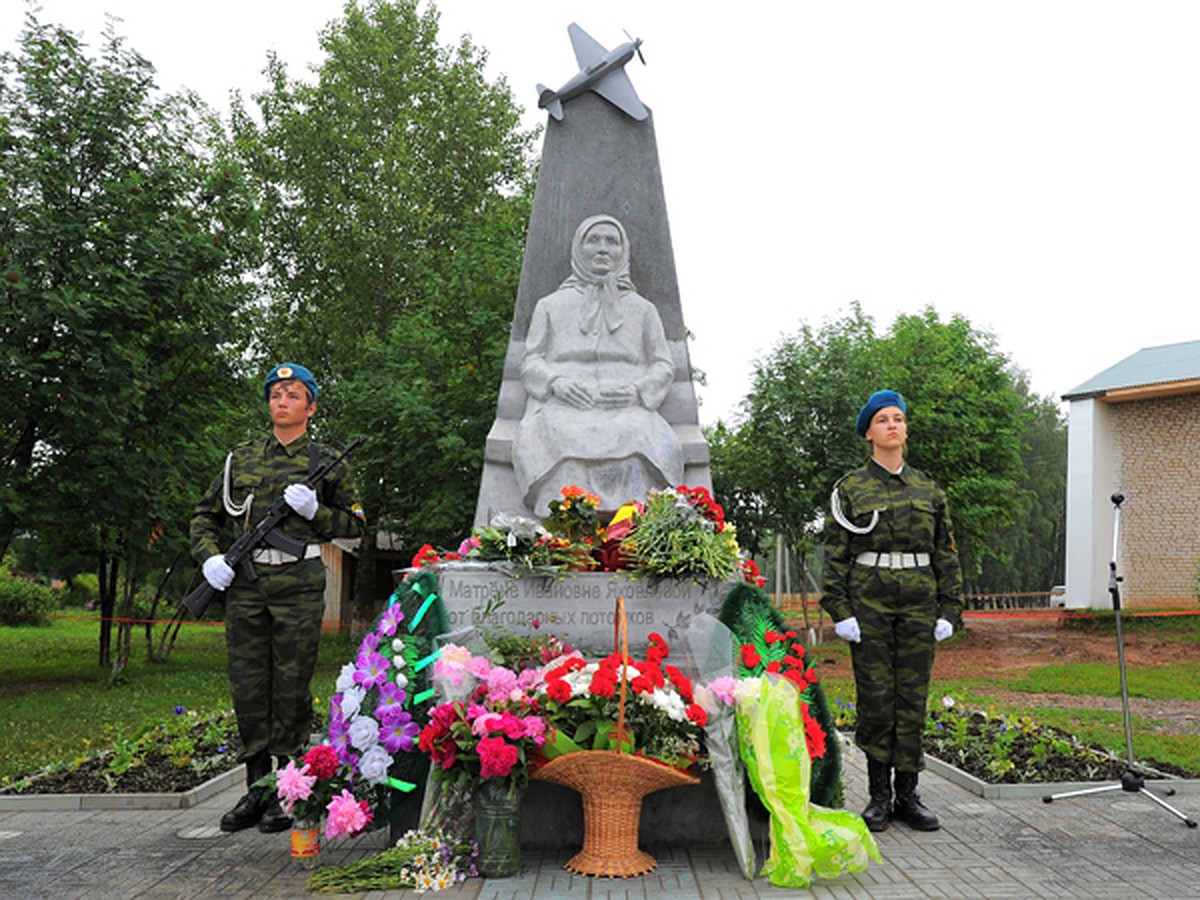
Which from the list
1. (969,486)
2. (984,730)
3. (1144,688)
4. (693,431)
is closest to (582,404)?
(693,431)

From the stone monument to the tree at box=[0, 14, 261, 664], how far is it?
6019mm

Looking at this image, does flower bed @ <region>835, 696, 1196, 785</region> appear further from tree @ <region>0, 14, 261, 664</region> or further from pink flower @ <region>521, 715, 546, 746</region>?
tree @ <region>0, 14, 261, 664</region>

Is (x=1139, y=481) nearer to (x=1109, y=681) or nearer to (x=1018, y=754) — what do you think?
(x=1109, y=681)

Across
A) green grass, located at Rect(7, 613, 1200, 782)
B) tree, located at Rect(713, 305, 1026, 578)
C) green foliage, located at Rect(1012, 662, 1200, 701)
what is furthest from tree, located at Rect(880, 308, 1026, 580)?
green foliage, located at Rect(1012, 662, 1200, 701)

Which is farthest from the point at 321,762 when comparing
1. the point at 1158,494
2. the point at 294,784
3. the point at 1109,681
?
the point at 1158,494

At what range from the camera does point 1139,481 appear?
2369cm

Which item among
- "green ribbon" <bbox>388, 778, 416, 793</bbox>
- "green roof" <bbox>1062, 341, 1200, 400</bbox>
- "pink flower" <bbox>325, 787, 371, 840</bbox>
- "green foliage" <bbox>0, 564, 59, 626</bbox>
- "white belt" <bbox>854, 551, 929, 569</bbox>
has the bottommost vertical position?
"green foliage" <bbox>0, 564, 59, 626</bbox>

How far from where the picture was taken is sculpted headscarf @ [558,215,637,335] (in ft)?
21.5

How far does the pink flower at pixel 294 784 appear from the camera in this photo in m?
4.20

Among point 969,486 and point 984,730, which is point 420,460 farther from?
point 969,486

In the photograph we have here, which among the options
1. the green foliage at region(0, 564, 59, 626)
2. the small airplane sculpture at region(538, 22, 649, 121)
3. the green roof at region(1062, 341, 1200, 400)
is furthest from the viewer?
the green foliage at region(0, 564, 59, 626)

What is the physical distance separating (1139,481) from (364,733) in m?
23.6

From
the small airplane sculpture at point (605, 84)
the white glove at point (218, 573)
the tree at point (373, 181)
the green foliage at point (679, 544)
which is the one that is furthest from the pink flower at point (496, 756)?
the tree at point (373, 181)

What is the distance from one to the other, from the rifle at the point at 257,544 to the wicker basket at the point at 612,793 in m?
1.79
